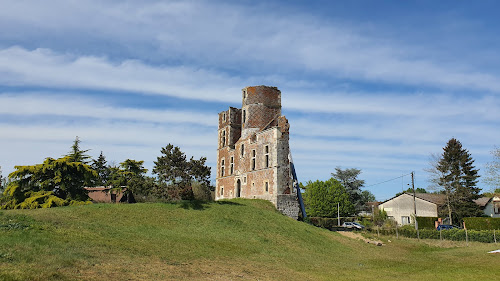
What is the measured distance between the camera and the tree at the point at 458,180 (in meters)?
52.5

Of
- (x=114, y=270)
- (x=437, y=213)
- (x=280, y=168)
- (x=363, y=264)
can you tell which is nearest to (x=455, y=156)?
(x=437, y=213)

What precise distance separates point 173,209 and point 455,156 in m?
45.8

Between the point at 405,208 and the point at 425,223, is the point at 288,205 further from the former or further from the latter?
the point at 405,208

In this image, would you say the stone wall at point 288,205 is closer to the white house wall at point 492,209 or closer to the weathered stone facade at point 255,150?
the weathered stone facade at point 255,150

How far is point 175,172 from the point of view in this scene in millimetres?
31500

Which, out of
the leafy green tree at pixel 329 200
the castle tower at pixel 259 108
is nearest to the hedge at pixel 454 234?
the castle tower at pixel 259 108

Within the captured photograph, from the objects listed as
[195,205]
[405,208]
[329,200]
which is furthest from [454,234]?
[329,200]

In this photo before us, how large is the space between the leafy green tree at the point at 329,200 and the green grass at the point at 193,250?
34.9 metres

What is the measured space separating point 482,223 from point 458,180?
10.9 m

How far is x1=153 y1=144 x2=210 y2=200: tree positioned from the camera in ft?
102

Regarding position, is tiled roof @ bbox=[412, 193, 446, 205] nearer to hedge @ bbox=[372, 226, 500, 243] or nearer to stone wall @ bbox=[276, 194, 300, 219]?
hedge @ bbox=[372, 226, 500, 243]

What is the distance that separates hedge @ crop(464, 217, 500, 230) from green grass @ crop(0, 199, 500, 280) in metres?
13.0

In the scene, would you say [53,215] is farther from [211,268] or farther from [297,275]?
[297,275]

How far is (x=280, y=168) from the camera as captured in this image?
38375 mm
